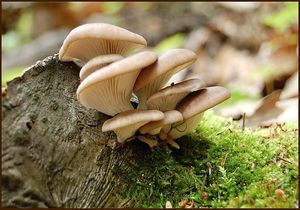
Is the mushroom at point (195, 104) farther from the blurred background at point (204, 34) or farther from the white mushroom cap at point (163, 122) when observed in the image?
the blurred background at point (204, 34)

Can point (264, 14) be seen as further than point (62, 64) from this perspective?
Yes

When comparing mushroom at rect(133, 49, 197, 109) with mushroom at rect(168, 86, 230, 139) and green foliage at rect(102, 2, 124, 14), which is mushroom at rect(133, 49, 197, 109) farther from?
green foliage at rect(102, 2, 124, 14)

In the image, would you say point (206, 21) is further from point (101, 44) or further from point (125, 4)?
point (101, 44)

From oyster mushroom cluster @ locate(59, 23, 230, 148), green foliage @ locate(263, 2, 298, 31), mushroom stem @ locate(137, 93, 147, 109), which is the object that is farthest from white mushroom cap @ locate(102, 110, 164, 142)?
green foliage @ locate(263, 2, 298, 31)

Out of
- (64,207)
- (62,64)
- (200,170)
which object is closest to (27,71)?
(62,64)

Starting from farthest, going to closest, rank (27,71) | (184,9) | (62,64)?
(184,9), (62,64), (27,71)

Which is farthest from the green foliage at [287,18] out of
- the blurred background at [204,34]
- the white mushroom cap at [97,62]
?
the white mushroom cap at [97,62]
